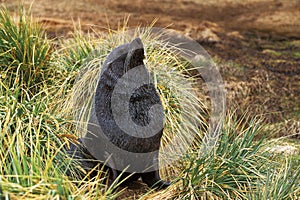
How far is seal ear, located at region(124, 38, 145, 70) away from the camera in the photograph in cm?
343

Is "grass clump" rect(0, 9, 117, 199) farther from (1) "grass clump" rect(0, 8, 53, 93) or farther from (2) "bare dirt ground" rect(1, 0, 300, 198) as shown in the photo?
(2) "bare dirt ground" rect(1, 0, 300, 198)

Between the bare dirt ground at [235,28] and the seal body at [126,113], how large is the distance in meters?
3.15

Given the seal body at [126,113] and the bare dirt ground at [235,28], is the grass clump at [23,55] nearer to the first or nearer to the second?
the seal body at [126,113]

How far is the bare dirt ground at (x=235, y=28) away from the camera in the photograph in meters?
7.20

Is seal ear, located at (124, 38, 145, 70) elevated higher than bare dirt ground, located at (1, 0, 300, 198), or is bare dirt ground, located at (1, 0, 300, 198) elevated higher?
seal ear, located at (124, 38, 145, 70)

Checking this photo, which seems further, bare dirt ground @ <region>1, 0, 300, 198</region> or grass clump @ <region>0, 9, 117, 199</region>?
bare dirt ground @ <region>1, 0, 300, 198</region>

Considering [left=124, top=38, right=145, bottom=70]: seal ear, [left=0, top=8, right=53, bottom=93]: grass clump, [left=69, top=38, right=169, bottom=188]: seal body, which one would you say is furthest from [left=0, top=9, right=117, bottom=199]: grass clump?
[left=124, top=38, right=145, bottom=70]: seal ear

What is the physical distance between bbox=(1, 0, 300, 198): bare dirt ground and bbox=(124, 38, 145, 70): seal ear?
3241 mm

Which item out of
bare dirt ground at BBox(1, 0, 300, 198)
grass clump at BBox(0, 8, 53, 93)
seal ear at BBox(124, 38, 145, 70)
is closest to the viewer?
seal ear at BBox(124, 38, 145, 70)

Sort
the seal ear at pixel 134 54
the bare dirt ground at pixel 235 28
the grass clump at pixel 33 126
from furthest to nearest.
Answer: the bare dirt ground at pixel 235 28 → the seal ear at pixel 134 54 → the grass clump at pixel 33 126

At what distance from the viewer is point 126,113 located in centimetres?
348

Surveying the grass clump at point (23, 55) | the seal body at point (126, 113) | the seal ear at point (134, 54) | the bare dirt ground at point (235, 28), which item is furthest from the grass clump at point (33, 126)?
the bare dirt ground at point (235, 28)

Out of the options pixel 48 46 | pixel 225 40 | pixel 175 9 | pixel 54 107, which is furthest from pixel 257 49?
pixel 54 107

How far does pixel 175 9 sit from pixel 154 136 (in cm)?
728
